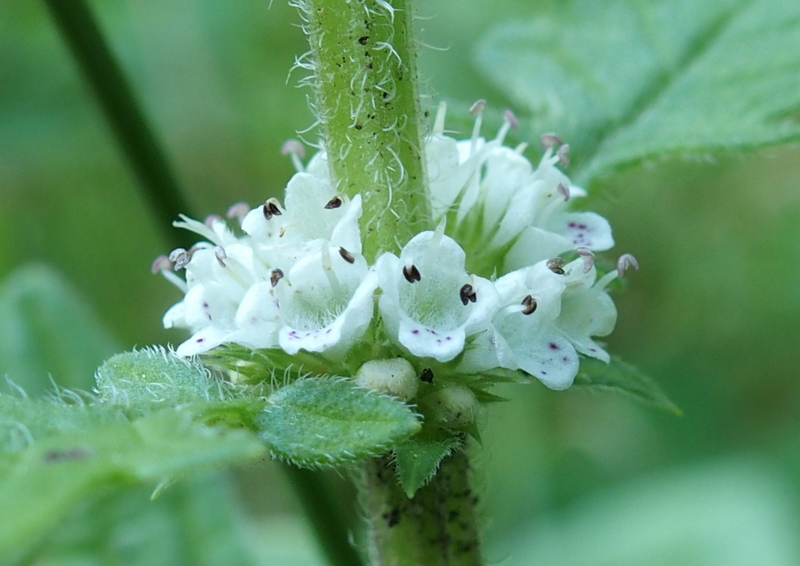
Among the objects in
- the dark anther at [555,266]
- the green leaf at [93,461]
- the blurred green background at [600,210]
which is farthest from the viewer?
the blurred green background at [600,210]

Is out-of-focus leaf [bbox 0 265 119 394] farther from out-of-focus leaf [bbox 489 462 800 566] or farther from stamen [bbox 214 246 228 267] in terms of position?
out-of-focus leaf [bbox 489 462 800 566]

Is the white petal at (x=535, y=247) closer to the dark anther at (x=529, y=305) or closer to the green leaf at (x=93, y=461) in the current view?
the dark anther at (x=529, y=305)

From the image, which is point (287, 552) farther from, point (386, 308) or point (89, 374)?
point (386, 308)

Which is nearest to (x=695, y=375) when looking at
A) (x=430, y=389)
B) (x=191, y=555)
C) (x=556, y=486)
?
(x=556, y=486)

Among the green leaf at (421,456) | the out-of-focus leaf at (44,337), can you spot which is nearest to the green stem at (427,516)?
the green leaf at (421,456)

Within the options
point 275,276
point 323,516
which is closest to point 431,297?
point 275,276

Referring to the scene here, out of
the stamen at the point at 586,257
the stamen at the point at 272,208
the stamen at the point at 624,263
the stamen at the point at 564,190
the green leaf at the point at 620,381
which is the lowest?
the green leaf at the point at 620,381

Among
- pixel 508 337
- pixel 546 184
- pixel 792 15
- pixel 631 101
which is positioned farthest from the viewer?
pixel 631 101
